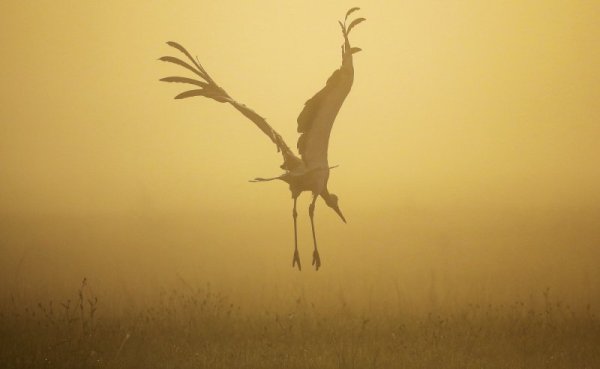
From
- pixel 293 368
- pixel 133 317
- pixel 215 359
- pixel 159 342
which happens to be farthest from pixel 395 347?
pixel 133 317

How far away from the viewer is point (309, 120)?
27.6 ft

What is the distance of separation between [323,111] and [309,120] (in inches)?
11.4

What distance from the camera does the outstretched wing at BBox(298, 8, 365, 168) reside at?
7.70 meters

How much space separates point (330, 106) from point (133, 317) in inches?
142

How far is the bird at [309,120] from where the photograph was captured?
7.76 m

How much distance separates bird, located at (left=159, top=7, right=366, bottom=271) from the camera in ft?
25.5

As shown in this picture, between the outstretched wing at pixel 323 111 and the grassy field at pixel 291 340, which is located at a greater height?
the outstretched wing at pixel 323 111

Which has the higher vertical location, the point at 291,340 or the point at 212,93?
the point at 212,93

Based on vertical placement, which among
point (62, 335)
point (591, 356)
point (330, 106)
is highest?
point (330, 106)

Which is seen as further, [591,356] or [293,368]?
[591,356]

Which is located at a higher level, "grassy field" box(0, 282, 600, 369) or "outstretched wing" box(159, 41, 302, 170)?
"outstretched wing" box(159, 41, 302, 170)

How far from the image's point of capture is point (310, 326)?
8.28 metres

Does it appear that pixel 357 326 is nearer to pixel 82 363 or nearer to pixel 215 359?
pixel 215 359

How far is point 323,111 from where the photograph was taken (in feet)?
26.9
